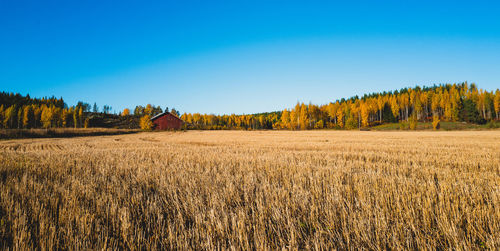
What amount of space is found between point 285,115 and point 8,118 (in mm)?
123057

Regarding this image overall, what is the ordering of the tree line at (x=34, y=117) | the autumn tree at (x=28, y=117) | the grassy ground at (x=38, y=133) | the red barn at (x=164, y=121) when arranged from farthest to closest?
1. the autumn tree at (x=28, y=117)
2. the tree line at (x=34, y=117)
3. the red barn at (x=164, y=121)
4. the grassy ground at (x=38, y=133)

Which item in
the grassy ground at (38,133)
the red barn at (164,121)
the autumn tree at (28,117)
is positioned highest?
the autumn tree at (28,117)

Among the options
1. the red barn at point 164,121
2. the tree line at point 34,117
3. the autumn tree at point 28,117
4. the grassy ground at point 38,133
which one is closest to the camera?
the grassy ground at point 38,133

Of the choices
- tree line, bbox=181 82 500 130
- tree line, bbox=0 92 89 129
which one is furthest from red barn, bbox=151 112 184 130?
tree line, bbox=0 92 89 129

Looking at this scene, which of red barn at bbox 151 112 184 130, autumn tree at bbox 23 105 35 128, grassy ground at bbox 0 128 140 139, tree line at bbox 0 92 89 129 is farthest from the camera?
autumn tree at bbox 23 105 35 128

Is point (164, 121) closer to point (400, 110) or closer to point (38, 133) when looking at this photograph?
Result: point (38, 133)

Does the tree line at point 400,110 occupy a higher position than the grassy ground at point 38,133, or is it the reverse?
the tree line at point 400,110

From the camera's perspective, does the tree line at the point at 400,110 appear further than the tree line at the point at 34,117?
Yes

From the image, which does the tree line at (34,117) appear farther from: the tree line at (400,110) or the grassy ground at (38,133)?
the grassy ground at (38,133)

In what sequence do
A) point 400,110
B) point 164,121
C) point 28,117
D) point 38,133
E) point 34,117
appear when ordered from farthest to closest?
point 400,110 → point 34,117 → point 28,117 → point 164,121 → point 38,133

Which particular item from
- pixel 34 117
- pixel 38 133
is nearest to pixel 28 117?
pixel 34 117

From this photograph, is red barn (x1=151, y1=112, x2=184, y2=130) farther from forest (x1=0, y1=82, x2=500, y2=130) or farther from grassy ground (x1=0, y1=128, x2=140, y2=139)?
grassy ground (x1=0, y1=128, x2=140, y2=139)

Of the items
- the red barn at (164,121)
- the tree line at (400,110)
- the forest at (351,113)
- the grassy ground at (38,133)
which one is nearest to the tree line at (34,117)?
the forest at (351,113)

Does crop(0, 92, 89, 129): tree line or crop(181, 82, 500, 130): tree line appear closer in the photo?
crop(0, 92, 89, 129): tree line
